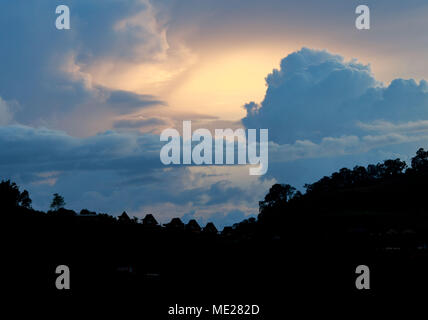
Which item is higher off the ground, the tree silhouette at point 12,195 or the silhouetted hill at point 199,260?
the tree silhouette at point 12,195

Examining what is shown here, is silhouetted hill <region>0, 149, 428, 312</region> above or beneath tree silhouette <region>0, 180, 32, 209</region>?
beneath

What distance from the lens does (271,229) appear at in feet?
441

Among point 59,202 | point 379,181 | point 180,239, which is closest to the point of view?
point 180,239

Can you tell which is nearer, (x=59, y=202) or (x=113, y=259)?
(x=113, y=259)

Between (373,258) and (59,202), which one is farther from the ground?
(59,202)

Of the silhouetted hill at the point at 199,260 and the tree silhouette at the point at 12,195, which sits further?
the tree silhouette at the point at 12,195

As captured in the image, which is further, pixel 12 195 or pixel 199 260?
pixel 12 195

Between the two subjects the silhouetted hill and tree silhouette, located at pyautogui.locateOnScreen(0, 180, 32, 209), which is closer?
the silhouetted hill

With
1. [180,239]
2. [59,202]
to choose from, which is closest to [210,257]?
[180,239]
